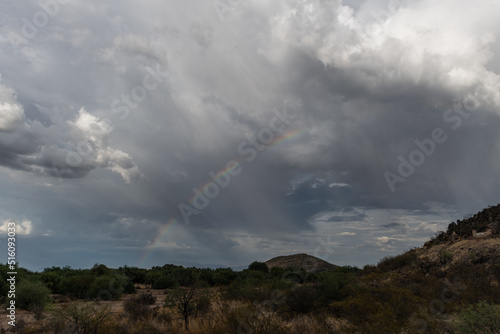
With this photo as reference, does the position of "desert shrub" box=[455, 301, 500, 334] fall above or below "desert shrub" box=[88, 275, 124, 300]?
below

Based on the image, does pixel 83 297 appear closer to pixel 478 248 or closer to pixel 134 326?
pixel 134 326

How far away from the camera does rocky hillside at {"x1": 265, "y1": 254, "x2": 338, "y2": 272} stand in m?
100

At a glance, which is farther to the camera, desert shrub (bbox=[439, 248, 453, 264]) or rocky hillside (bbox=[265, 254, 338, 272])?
rocky hillside (bbox=[265, 254, 338, 272])

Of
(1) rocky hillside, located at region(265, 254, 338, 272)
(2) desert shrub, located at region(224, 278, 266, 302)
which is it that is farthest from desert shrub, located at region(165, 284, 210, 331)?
(1) rocky hillside, located at region(265, 254, 338, 272)

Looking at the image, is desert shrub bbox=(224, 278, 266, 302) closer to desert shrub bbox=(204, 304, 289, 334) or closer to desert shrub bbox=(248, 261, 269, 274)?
desert shrub bbox=(204, 304, 289, 334)

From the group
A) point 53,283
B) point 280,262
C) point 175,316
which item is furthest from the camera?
point 280,262

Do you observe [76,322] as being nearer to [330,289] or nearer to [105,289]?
[330,289]

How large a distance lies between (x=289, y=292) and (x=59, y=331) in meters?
15.7

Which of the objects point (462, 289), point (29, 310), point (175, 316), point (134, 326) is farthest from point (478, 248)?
point (29, 310)

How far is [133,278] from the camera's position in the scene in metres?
58.3

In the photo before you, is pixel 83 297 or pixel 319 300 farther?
pixel 83 297

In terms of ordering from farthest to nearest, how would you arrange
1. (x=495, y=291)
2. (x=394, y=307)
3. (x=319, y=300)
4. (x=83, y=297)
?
(x=83, y=297), (x=495, y=291), (x=319, y=300), (x=394, y=307)

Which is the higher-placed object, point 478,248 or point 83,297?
point 478,248

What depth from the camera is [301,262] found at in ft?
346
